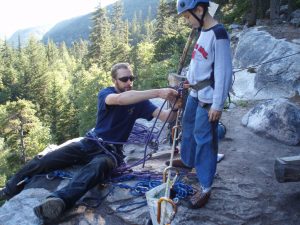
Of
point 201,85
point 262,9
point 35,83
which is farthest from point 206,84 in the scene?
point 35,83

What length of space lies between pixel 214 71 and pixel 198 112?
24.3 inches

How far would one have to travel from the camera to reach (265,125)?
8492 millimetres

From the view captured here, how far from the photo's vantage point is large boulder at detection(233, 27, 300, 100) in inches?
471

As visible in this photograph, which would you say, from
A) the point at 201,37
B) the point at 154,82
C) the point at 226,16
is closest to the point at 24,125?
the point at 154,82

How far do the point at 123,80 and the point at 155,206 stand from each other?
2734 mm

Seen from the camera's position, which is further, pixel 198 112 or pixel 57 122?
pixel 57 122

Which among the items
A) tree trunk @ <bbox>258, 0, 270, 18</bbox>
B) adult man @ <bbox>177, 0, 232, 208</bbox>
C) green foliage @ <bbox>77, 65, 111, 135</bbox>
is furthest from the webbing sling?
green foliage @ <bbox>77, 65, 111, 135</bbox>

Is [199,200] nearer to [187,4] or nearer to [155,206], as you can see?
[155,206]

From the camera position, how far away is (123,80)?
6.01 meters

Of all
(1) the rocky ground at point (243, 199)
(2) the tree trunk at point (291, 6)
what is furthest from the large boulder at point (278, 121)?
(2) the tree trunk at point (291, 6)

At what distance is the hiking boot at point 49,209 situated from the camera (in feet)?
15.7

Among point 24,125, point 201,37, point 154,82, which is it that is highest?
point 201,37

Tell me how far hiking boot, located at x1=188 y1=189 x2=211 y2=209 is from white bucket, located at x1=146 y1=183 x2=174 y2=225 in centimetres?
115

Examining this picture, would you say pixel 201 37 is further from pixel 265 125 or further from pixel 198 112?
pixel 265 125
